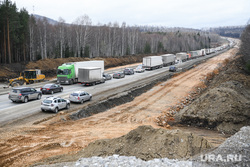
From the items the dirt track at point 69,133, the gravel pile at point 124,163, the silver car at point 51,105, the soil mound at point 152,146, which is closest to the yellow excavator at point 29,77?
the silver car at point 51,105

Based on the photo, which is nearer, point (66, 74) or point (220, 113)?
point (220, 113)

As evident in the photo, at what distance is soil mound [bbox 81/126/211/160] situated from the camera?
10.0 metres

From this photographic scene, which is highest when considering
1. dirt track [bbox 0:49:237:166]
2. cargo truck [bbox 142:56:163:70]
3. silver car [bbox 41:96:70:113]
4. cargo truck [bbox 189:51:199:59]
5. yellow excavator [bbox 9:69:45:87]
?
cargo truck [bbox 189:51:199:59]

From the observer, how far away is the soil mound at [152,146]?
10.0m

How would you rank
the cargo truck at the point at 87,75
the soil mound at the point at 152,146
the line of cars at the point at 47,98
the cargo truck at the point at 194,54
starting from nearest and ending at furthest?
the soil mound at the point at 152,146 → the line of cars at the point at 47,98 → the cargo truck at the point at 87,75 → the cargo truck at the point at 194,54

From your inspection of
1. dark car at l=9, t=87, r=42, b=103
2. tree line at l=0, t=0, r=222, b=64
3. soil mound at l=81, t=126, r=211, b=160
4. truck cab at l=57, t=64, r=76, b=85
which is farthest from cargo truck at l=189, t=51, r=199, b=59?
soil mound at l=81, t=126, r=211, b=160

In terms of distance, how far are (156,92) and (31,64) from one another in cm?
3068

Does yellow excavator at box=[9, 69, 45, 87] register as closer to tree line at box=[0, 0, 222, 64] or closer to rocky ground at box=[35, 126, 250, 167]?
tree line at box=[0, 0, 222, 64]

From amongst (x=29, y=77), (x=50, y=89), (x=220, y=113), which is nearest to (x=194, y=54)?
(x=29, y=77)

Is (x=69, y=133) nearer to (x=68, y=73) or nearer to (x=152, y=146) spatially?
(x=152, y=146)

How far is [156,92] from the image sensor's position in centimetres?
3281

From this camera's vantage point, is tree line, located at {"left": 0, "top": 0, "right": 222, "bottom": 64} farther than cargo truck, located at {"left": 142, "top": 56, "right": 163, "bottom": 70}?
No

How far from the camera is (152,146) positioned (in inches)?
411

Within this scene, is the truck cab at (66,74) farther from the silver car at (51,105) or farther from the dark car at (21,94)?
the silver car at (51,105)
